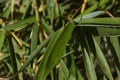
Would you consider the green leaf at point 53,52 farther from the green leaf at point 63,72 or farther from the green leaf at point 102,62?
the green leaf at point 63,72

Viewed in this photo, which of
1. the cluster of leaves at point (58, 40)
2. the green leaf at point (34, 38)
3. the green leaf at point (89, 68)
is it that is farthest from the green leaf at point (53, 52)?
the green leaf at point (34, 38)

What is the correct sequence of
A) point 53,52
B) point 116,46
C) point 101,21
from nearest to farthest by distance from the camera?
point 53,52 < point 101,21 < point 116,46

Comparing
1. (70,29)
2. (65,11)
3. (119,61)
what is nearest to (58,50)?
(70,29)

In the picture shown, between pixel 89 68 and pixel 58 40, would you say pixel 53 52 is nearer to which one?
pixel 58 40

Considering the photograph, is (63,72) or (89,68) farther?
(63,72)

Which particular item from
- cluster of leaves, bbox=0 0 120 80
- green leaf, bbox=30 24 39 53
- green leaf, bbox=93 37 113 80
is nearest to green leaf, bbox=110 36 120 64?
cluster of leaves, bbox=0 0 120 80

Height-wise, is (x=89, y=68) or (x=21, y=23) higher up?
(x=21, y=23)

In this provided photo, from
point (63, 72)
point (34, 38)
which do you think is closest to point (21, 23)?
point (34, 38)

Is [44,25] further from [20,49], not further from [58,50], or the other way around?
[58,50]
